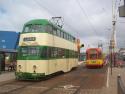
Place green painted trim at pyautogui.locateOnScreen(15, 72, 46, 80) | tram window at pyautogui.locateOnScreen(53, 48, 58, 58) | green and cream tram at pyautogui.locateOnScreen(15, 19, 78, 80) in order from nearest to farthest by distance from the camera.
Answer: green painted trim at pyautogui.locateOnScreen(15, 72, 46, 80)
green and cream tram at pyautogui.locateOnScreen(15, 19, 78, 80)
tram window at pyautogui.locateOnScreen(53, 48, 58, 58)

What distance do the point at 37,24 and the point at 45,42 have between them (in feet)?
5.82

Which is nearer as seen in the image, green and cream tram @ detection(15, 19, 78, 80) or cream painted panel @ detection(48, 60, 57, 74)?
green and cream tram @ detection(15, 19, 78, 80)

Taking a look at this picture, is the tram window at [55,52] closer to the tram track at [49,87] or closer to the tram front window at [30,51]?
the tram front window at [30,51]

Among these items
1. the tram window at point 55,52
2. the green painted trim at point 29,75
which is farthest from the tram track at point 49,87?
the tram window at point 55,52

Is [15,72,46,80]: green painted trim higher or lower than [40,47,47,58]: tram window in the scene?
lower

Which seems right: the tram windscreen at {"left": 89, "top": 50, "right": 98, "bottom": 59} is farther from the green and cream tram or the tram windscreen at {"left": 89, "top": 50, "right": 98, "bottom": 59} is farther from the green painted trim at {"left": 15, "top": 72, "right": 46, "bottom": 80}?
the green painted trim at {"left": 15, "top": 72, "right": 46, "bottom": 80}

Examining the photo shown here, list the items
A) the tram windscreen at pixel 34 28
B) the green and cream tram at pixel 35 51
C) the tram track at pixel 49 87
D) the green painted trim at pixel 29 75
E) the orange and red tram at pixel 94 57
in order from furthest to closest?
the orange and red tram at pixel 94 57 < the tram windscreen at pixel 34 28 < the green and cream tram at pixel 35 51 < the green painted trim at pixel 29 75 < the tram track at pixel 49 87

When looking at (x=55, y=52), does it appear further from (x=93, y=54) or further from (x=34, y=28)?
(x=93, y=54)

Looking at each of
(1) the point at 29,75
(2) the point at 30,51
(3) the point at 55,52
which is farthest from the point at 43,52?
(3) the point at 55,52

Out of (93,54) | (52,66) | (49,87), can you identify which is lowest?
(49,87)

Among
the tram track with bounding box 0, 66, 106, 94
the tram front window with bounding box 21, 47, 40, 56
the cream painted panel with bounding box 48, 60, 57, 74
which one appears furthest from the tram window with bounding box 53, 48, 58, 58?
the tram track with bounding box 0, 66, 106, 94

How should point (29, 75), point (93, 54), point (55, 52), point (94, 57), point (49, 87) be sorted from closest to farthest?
point (49, 87), point (29, 75), point (55, 52), point (93, 54), point (94, 57)

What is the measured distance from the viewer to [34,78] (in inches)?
950

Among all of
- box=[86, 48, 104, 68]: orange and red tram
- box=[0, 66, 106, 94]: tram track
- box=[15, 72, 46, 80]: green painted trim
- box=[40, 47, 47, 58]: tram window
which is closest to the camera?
box=[0, 66, 106, 94]: tram track
